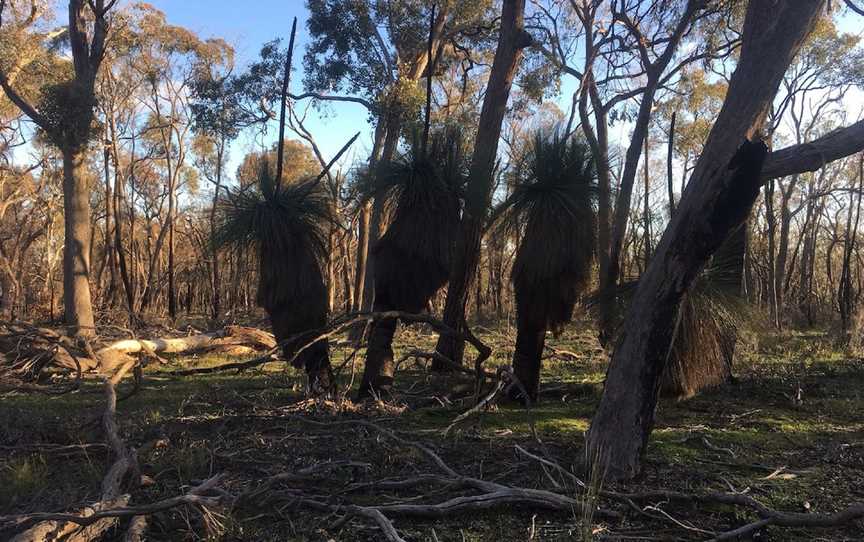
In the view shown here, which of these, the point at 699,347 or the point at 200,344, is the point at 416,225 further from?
the point at 200,344

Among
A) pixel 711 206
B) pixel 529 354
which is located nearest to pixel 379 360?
pixel 529 354

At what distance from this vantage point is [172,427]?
607 cm

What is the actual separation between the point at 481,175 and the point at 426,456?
3791mm

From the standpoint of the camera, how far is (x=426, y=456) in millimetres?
4906

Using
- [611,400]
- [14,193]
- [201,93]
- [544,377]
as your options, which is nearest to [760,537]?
[611,400]

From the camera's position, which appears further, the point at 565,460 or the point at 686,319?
the point at 686,319

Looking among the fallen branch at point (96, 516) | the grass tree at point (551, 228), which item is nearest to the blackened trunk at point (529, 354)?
the grass tree at point (551, 228)

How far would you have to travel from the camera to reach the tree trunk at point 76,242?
1448 centimetres

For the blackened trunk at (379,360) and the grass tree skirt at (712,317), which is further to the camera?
the blackened trunk at (379,360)

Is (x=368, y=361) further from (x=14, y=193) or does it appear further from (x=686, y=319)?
(x=14, y=193)

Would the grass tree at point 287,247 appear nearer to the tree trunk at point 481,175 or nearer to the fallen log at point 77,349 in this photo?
the tree trunk at point 481,175

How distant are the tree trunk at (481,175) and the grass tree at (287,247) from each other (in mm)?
1831

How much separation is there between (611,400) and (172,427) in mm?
4461

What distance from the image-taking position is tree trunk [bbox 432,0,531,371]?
741 centimetres
